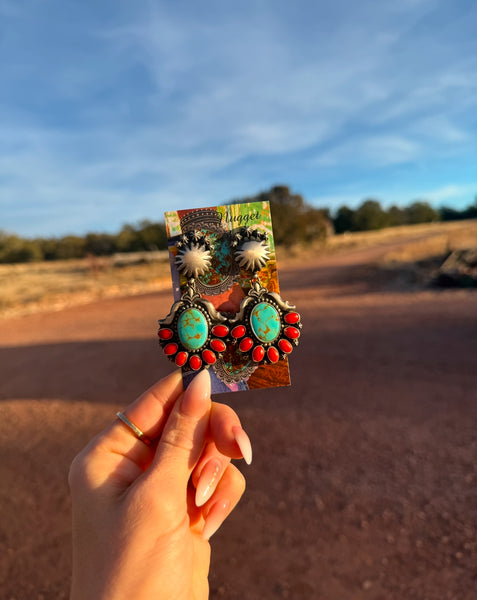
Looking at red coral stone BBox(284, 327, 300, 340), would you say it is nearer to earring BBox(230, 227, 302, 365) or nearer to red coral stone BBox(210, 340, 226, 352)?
earring BBox(230, 227, 302, 365)

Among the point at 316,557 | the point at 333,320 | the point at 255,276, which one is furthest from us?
the point at 333,320

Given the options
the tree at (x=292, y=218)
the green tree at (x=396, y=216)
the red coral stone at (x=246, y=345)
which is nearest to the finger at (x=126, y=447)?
the red coral stone at (x=246, y=345)

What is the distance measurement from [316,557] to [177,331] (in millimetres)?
3384

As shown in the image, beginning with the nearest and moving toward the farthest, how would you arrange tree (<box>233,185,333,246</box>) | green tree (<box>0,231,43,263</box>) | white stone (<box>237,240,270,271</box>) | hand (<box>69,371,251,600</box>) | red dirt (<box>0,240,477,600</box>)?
hand (<box>69,371,251,600</box>), white stone (<box>237,240,270,271</box>), red dirt (<box>0,240,477,600</box>), tree (<box>233,185,333,246</box>), green tree (<box>0,231,43,263</box>)

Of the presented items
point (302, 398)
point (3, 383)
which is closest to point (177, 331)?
point (302, 398)

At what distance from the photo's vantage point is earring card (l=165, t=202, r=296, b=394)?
196 centimetres

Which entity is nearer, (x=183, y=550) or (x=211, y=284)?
(x=183, y=550)

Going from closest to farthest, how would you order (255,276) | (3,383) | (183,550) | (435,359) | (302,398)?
(183,550), (255,276), (302,398), (435,359), (3,383)

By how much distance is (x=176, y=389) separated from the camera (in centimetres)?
208

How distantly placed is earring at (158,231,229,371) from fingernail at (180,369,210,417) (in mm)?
55

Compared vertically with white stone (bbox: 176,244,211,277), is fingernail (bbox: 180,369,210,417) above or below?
below

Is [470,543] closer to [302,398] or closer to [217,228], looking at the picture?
[302,398]

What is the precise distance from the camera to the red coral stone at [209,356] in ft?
6.23

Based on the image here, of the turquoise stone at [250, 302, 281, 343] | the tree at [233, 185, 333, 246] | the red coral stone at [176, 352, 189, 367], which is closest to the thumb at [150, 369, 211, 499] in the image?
the red coral stone at [176, 352, 189, 367]
